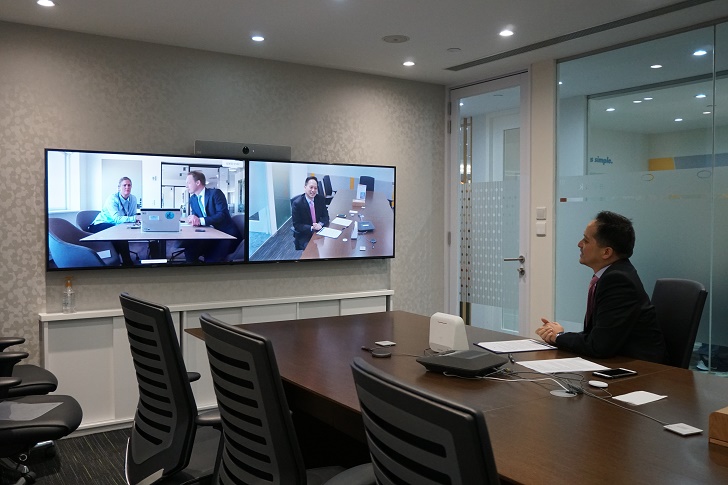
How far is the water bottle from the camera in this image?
14.4ft

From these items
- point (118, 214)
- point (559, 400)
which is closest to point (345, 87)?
point (118, 214)

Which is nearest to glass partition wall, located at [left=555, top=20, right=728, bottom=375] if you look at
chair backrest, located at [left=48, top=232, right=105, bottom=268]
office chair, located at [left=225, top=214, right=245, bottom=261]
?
office chair, located at [left=225, top=214, right=245, bottom=261]

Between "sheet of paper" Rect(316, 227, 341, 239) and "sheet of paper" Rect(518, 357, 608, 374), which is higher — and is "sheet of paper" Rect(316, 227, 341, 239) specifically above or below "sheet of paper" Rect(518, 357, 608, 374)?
above

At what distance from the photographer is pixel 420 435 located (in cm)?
117

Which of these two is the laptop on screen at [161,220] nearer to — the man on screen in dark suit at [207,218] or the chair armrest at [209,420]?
the man on screen in dark suit at [207,218]

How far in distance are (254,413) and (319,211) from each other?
11.6 feet

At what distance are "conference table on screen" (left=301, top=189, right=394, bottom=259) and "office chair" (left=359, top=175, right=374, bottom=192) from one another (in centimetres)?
4

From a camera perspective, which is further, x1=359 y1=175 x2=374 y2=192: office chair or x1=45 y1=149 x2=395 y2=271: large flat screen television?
x1=359 y1=175 x2=374 y2=192: office chair

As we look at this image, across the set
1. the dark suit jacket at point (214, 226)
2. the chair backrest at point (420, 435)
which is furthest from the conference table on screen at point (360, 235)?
the chair backrest at point (420, 435)

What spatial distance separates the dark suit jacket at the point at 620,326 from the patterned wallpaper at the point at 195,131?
307 cm

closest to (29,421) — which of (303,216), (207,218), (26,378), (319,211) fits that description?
(26,378)

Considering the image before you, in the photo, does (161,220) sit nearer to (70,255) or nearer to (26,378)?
(70,255)

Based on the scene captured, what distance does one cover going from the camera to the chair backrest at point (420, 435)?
1.08 m

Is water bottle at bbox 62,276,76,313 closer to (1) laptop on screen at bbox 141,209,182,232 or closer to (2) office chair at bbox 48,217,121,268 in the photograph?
(2) office chair at bbox 48,217,121,268
